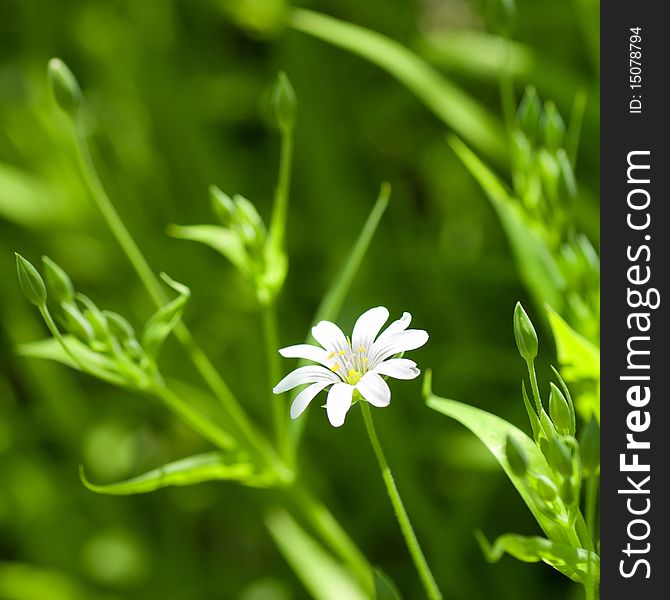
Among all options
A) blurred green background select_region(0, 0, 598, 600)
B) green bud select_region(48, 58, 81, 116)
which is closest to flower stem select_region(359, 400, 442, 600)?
green bud select_region(48, 58, 81, 116)

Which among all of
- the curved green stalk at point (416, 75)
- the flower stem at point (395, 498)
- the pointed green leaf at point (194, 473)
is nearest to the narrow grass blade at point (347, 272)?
the pointed green leaf at point (194, 473)

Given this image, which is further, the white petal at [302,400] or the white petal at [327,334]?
the white petal at [327,334]

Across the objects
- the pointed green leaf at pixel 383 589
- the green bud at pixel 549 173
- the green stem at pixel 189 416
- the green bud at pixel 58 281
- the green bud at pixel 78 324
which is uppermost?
the green bud at pixel 549 173

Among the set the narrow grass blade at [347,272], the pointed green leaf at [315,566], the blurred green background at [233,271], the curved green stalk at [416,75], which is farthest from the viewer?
the blurred green background at [233,271]

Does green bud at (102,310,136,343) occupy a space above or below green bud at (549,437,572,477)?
above

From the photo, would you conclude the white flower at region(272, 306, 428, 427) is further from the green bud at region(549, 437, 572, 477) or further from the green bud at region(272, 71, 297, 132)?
the green bud at region(272, 71, 297, 132)

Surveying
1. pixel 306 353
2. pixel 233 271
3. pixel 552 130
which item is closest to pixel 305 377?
Answer: pixel 306 353

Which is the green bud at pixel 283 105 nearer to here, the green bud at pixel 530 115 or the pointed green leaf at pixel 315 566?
the green bud at pixel 530 115

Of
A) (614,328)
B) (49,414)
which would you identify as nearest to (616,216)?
(614,328)
